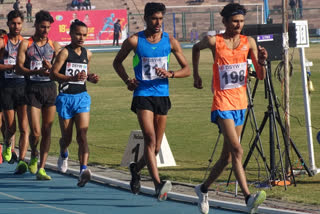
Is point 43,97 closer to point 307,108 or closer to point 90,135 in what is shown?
point 307,108

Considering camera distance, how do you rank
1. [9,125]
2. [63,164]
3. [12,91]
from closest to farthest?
1. [63,164]
2. [12,91]
3. [9,125]

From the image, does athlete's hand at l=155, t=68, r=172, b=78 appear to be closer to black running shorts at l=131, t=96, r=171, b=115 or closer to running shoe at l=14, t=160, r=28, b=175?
black running shorts at l=131, t=96, r=171, b=115

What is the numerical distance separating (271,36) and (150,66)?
6.36ft

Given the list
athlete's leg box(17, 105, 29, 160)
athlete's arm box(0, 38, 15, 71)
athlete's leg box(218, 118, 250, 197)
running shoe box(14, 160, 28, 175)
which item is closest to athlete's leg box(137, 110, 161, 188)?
athlete's leg box(218, 118, 250, 197)

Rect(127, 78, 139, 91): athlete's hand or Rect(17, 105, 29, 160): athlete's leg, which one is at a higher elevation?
Rect(127, 78, 139, 91): athlete's hand

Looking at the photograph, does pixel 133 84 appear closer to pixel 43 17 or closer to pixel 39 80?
pixel 43 17

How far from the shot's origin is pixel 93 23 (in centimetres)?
6469

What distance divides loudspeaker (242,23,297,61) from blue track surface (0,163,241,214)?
2386 mm

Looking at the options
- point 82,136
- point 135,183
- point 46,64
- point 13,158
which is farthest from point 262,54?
point 13,158

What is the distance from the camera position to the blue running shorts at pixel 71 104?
11.1 meters

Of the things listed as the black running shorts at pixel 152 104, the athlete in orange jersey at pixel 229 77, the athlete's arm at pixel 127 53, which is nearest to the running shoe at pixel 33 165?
the athlete's arm at pixel 127 53

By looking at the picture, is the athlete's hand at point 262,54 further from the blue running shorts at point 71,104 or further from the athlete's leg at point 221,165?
the blue running shorts at point 71,104

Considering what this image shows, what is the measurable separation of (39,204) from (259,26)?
359 cm

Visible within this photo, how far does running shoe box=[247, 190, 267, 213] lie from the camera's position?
28.1ft
